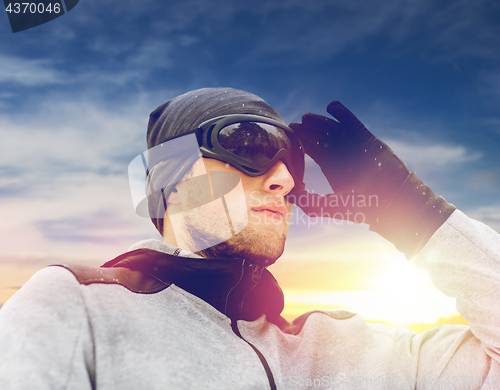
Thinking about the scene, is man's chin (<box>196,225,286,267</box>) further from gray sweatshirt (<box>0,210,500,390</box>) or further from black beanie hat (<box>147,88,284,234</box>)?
black beanie hat (<box>147,88,284,234</box>)

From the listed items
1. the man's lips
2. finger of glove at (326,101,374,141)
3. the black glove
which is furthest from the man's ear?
finger of glove at (326,101,374,141)

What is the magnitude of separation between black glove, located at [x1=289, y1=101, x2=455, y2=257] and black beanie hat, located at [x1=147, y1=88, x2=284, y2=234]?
1.33ft

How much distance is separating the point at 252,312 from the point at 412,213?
117 cm

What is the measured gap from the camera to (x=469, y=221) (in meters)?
1.85

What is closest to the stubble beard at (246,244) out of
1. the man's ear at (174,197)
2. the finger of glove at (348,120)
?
the man's ear at (174,197)

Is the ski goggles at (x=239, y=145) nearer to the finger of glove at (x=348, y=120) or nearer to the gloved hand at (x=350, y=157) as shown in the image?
the gloved hand at (x=350, y=157)

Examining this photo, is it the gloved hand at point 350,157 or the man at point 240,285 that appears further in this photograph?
the gloved hand at point 350,157

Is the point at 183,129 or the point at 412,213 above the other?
the point at 183,129

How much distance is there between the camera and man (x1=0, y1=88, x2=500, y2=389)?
1286 mm

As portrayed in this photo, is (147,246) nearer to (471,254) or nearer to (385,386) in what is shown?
(385,386)

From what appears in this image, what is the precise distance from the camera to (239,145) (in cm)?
221

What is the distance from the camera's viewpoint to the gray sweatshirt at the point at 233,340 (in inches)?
47.3

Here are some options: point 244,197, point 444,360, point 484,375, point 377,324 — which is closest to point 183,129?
point 244,197

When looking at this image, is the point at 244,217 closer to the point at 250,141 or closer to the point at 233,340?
the point at 250,141
